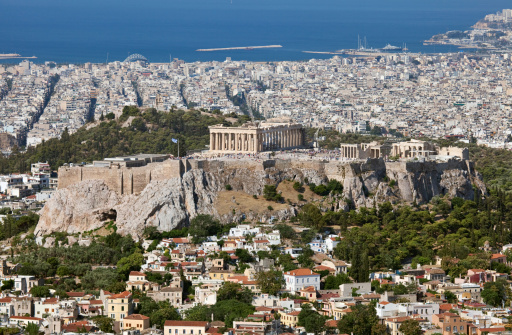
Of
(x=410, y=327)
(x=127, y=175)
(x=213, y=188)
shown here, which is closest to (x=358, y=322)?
(x=410, y=327)

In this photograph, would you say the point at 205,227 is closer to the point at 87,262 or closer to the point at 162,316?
the point at 87,262

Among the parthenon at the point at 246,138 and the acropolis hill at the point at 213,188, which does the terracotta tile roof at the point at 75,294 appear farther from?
the parthenon at the point at 246,138

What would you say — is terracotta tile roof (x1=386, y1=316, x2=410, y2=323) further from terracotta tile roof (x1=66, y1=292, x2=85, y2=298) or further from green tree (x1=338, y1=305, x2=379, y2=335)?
terracotta tile roof (x1=66, y1=292, x2=85, y2=298)

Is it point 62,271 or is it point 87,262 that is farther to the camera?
point 87,262

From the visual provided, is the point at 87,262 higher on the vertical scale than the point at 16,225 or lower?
lower

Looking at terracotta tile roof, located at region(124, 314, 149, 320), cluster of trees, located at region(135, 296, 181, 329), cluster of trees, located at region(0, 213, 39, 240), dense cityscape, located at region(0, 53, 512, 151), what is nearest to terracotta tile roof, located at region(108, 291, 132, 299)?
cluster of trees, located at region(135, 296, 181, 329)

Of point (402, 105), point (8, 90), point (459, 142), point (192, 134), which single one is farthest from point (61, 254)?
point (8, 90)

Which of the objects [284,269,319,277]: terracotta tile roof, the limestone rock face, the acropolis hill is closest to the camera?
[284,269,319,277]: terracotta tile roof
